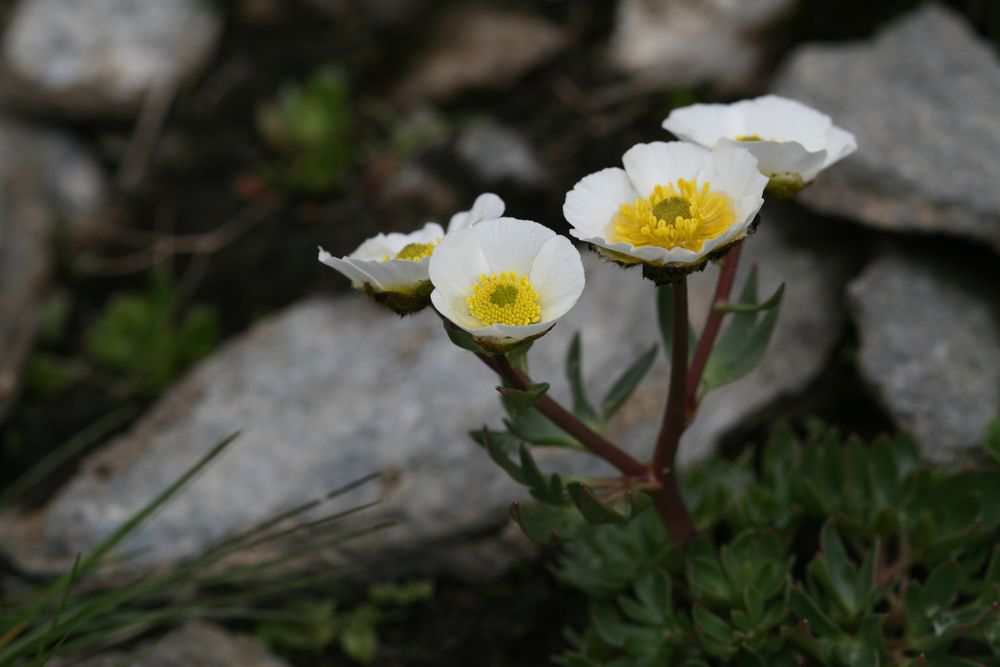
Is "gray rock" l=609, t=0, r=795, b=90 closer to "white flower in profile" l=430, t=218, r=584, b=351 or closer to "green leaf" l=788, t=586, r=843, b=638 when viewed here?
"green leaf" l=788, t=586, r=843, b=638

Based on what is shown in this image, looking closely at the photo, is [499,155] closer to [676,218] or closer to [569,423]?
[569,423]

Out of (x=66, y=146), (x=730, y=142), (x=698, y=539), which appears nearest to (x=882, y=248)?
(x=698, y=539)

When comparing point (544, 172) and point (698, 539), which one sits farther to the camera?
point (544, 172)

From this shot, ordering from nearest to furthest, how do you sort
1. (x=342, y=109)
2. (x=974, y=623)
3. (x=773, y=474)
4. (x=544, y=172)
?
(x=974, y=623) < (x=773, y=474) < (x=544, y=172) < (x=342, y=109)

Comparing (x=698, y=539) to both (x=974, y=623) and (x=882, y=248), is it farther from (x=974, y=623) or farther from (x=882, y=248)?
(x=882, y=248)

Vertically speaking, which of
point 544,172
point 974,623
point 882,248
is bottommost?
point 974,623

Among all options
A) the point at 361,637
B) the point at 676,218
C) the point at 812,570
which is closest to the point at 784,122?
the point at 676,218

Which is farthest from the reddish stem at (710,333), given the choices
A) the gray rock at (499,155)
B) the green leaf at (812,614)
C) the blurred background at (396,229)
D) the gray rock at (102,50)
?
the gray rock at (102,50)

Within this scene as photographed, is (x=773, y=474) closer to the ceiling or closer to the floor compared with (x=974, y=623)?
closer to the ceiling
